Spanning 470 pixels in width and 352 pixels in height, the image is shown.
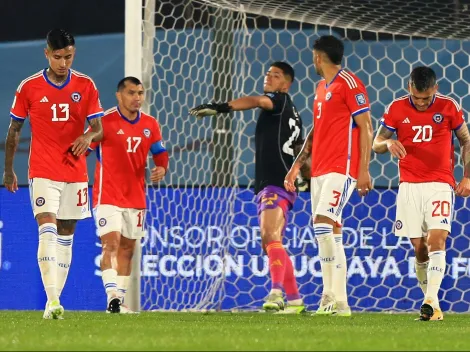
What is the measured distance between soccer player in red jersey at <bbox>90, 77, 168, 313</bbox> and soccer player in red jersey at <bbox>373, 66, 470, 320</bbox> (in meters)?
1.77

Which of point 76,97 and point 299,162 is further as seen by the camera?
point 299,162

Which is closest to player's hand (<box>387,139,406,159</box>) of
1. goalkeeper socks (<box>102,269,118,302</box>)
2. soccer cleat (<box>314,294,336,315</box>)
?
soccer cleat (<box>314,294,336,315</box>)

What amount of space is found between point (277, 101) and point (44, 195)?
213cm

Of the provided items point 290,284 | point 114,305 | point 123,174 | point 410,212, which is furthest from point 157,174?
point 410,212

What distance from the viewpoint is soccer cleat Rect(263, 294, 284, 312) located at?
796 centimetres

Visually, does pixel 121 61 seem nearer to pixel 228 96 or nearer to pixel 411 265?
pixel 228 96

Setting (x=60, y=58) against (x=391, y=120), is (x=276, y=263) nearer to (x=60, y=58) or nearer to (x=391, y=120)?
(x=391, y=120)

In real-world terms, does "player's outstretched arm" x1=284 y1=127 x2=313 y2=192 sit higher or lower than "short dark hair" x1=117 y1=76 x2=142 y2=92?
lower

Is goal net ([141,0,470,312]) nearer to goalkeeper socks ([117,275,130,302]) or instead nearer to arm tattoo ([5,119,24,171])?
goalkeeper socks ([117,275,130,302])

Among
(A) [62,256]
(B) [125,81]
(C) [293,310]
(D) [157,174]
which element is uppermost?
(B) [125,81]

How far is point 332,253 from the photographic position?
7.50 metres

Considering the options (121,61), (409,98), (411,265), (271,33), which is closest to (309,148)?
(409,98)

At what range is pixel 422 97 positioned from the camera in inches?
296

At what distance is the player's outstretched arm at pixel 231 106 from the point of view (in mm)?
7531
